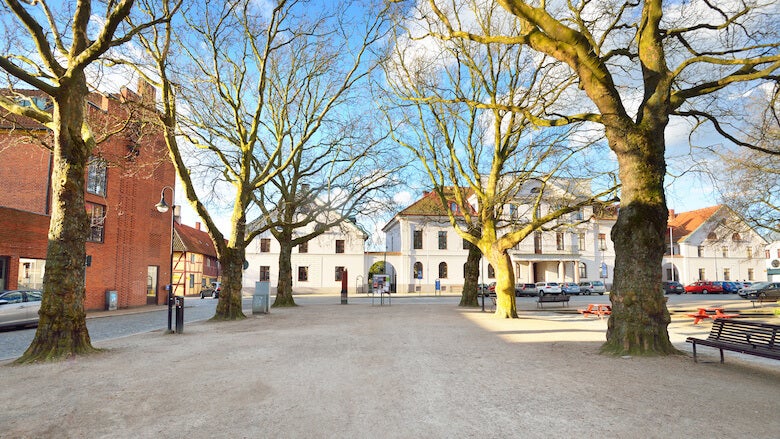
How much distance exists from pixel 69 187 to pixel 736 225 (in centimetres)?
2788

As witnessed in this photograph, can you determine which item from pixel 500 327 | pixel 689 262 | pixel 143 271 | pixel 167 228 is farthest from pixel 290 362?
pixel 689 262

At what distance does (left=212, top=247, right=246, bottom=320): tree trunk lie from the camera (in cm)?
1709

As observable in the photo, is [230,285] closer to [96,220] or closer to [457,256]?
[96,220]

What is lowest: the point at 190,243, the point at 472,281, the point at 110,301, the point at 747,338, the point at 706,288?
the point at 706,288

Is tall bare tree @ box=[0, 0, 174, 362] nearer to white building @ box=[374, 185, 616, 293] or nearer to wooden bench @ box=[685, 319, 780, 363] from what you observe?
wooden bench @ box=[685, 319, 780, 363]

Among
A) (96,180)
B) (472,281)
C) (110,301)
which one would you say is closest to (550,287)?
(472,281)

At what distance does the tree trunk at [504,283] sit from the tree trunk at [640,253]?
774cm

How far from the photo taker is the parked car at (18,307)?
1516 centimetres

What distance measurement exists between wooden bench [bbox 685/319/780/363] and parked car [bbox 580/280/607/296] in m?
40.0

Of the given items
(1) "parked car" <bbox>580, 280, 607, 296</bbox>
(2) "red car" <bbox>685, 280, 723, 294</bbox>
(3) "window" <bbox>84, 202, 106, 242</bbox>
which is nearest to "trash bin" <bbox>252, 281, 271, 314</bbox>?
(3) "window" <bbox>84, 202, 106, 242</bbox>

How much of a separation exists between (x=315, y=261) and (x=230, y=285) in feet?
98.9

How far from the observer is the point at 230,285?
1736 cm

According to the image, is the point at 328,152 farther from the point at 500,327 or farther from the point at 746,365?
the point at 746,365

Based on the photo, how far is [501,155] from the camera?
17.9m
